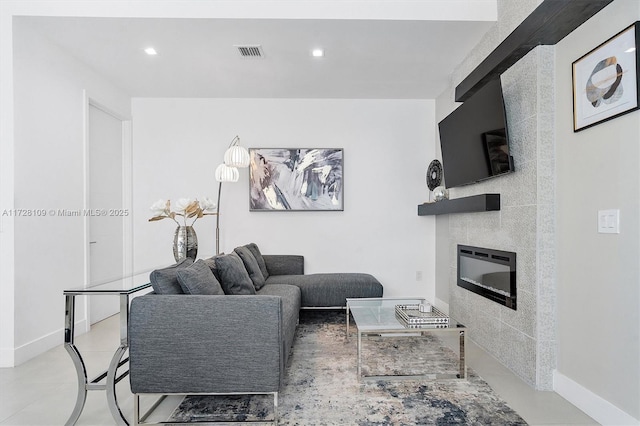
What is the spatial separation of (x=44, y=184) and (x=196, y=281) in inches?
77.9

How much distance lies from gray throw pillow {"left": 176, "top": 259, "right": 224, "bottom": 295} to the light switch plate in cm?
218

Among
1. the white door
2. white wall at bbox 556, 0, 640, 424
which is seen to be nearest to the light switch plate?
white wall at bbox 556, 0, 640, 424

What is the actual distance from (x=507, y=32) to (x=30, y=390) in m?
4.02

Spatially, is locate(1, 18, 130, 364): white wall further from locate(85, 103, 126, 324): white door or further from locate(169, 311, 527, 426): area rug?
locate(169, 311, 527, 426): area rug

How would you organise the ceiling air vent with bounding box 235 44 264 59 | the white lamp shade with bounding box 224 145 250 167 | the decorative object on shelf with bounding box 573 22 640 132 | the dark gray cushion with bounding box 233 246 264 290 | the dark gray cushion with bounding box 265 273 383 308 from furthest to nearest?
1. the white lamp shade with bounding box 224 145 250 167
2. the dark gray cushion with bounding box 265 273 383 308
3. the dark gray cushion with bounding box 233 246 264 290
4. the ceiling air vent with bounding box 235 44 264 59
5. the decorative object on shelf with bounding box 573 22 640 132

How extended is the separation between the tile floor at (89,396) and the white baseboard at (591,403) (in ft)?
0.12

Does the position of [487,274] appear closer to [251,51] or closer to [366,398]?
[366,398]

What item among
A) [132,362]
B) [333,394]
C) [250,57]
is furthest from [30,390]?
[250,57]

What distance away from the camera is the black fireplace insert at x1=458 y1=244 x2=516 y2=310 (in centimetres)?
274

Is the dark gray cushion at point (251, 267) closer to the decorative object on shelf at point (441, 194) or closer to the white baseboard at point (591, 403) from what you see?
the decorative object on shelf at point (441, 194)

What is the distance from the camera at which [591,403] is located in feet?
6.84

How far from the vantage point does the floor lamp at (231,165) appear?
165 inches

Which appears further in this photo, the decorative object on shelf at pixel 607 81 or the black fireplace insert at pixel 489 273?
the black fireplace insert at pixel 489 273

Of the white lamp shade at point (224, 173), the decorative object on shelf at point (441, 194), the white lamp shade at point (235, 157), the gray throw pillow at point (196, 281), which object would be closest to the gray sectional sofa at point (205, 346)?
the gray throw pillow at point (196, 281)
